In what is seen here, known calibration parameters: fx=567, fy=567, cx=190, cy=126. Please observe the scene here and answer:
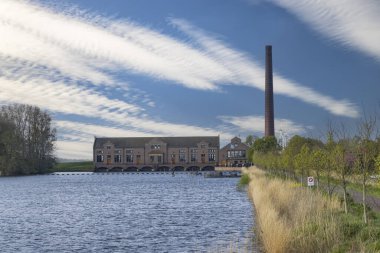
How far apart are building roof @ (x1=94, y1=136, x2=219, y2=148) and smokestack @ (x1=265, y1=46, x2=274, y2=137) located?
48507 mm

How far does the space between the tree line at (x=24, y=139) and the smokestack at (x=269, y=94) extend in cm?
5423

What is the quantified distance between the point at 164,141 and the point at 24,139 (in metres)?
53.4

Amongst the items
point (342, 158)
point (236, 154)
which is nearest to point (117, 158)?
point (236, 154)

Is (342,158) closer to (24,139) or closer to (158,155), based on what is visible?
(24,139)

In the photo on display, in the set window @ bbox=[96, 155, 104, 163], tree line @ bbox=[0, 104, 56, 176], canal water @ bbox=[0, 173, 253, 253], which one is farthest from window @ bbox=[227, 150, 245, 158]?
canal water @ bbox=[0, 173, 253, 253]

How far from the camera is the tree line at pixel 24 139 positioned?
129750mm

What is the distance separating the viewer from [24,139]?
136125 millimetres

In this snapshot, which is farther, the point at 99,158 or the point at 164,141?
the point at 164,141

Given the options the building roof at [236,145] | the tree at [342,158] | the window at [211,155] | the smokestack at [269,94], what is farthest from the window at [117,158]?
the tree at [342,158]

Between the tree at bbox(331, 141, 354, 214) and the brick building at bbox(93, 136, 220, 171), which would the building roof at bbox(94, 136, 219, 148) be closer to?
the brick building at bbox(93, 136, 220, 171)

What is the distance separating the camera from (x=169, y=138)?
180500 mm

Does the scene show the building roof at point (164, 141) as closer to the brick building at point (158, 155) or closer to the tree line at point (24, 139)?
the brick building at point (158, 155)

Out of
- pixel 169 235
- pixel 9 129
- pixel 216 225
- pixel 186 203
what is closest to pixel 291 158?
pixel 186 203

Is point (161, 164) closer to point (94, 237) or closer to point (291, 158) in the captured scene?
point (291, 158)
